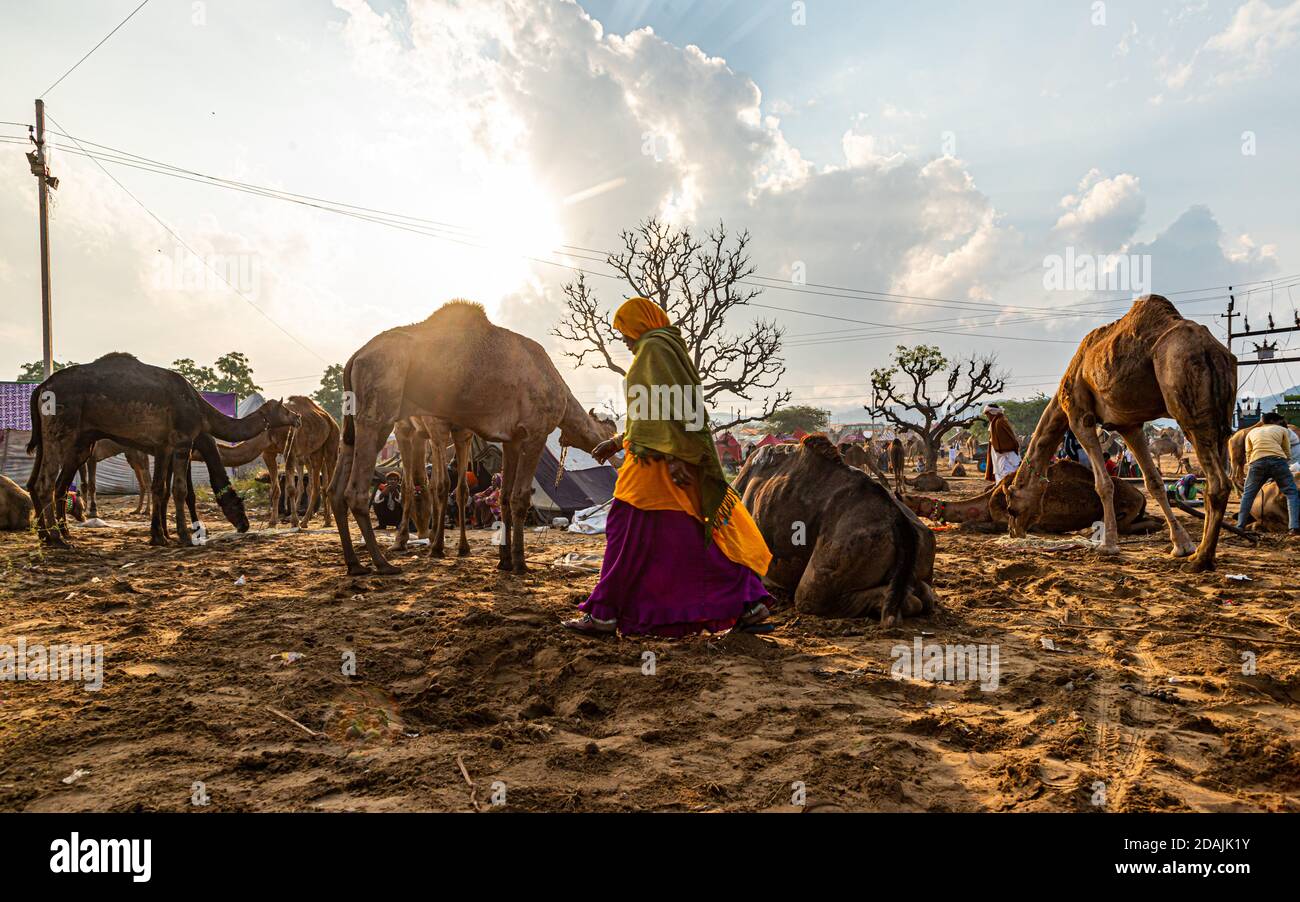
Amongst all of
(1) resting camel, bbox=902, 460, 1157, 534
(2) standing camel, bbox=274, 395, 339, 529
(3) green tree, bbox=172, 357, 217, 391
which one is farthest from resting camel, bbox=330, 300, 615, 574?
(3) green tree, bbox=172, 357, 217, 391

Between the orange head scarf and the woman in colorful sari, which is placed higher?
the orange head scarf

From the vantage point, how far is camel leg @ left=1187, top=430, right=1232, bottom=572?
6.44m

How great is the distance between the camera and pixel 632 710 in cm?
302

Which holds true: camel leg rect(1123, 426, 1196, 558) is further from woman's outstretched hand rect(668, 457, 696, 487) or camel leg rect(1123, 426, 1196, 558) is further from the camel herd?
woman's outstretched hand rect(668, 457, 696, 487)

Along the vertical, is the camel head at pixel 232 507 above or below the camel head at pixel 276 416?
below

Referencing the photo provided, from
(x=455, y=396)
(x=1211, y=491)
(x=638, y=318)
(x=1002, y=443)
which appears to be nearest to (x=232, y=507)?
(x=455, y=396)

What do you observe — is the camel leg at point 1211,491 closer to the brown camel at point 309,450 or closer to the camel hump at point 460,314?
the camel hump at point 460,314

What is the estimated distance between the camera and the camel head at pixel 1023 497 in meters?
9.44

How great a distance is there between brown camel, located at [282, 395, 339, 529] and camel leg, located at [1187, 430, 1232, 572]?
41.3 feet

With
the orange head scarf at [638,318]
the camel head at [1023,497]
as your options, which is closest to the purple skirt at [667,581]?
the orange head scarf at [638,318]

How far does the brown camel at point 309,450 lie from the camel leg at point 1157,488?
12550mm

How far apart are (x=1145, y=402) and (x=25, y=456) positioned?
30966 mm
